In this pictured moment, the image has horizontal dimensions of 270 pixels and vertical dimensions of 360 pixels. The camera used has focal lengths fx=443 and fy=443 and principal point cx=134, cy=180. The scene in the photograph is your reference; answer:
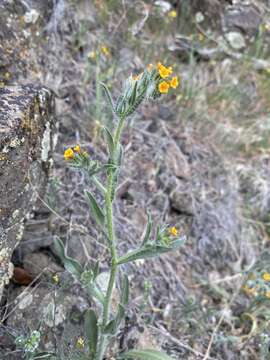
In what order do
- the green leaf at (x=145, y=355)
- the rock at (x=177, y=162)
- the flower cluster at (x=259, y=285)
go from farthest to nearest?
the rock at (x=177, y=162) → the flower cluster at (x=259, y=285) → the green leaf at (x=145, y=355)

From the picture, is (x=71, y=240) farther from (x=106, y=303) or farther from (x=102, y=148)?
(x=102, y=148)

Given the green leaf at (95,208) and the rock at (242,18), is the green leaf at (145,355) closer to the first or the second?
the green leaf at (95,208)

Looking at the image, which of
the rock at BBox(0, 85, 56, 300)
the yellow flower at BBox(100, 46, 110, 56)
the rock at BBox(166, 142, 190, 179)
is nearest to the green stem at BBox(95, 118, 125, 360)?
the rock at BBox(0, 85, 56, 300)

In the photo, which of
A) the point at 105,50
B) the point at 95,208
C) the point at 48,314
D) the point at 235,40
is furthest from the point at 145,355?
the point at 235,40

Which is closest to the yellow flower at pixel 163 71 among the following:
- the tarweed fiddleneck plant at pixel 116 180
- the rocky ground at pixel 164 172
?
the tarweed fiddleneck plant at pixel 116 180

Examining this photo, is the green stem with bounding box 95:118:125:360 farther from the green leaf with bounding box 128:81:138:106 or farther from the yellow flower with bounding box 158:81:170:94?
the yellow flower with bounding box 158:81:170:94

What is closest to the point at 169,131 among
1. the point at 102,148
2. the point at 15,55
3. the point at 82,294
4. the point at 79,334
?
the point at 102,148
